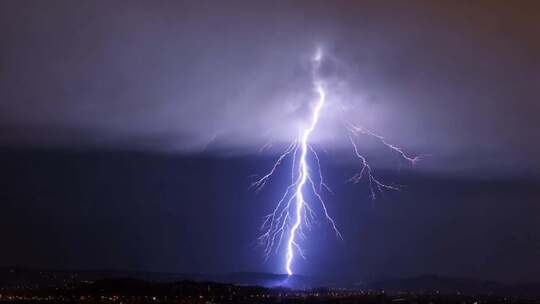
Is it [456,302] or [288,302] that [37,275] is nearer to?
[288,302]

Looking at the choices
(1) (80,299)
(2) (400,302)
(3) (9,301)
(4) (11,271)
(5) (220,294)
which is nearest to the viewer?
(3) (9,301)

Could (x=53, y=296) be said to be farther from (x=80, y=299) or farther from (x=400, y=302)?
(x=400, y=302)

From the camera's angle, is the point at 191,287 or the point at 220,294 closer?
the point at 220,294

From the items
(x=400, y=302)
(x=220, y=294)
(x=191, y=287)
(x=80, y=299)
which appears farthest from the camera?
(x=191, y=287)

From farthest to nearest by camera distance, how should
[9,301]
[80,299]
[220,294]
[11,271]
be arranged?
[11,271], [220,294], [80,299], [9,301]

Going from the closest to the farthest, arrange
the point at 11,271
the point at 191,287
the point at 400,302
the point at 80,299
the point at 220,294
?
the point at 80,299 < the point at 400,302 < the point at 220,294 < the point at 191,287 < the point at 11,271

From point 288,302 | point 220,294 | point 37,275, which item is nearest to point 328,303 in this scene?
point 288,302

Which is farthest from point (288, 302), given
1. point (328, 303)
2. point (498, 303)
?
point (498, 303)

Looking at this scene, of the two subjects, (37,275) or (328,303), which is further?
(37,275)
